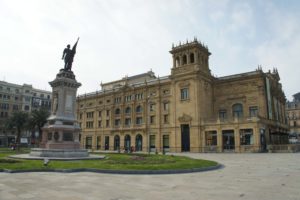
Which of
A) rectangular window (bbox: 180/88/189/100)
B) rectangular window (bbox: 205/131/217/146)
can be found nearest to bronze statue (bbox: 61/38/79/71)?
rectangular window (bbox: 180/88/189/100)

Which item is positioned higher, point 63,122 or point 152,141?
point 63,122

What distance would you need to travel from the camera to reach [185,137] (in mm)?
54344

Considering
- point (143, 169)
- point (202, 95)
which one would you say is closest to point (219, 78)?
point (202, 95)

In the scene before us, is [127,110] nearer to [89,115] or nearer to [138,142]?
[138,142]

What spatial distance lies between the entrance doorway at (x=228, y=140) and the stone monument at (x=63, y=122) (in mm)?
29798

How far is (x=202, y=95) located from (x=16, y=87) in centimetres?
7183

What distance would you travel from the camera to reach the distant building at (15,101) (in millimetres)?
86312

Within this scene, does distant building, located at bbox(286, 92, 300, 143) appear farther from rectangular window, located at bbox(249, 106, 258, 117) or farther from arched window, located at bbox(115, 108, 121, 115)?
arched window, located at bbox(115, 108, 121, 115)

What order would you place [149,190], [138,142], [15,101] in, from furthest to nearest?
[15,101] → [138,142] → [149,190]

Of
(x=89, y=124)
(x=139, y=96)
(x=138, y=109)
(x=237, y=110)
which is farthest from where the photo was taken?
(x=89, y=124)

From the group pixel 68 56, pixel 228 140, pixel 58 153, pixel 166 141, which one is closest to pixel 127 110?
pixel 166 141

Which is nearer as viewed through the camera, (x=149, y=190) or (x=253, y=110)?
(x=149, y=190)

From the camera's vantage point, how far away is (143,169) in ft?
56.5

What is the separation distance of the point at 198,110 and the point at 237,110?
887 centimetres
